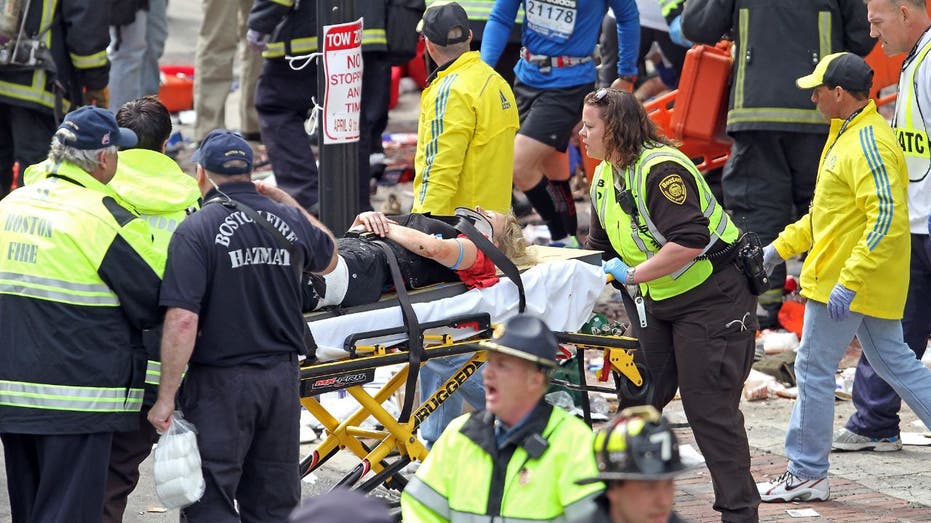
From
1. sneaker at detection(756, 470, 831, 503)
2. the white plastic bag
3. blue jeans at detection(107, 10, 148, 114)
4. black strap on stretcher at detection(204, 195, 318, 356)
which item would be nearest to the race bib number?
sneaker at detection(756, 470, 831, 503)

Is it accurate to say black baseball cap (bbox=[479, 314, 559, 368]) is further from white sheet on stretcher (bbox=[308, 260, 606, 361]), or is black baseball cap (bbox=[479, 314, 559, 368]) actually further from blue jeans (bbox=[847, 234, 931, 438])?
blue jeans (bbox=[847, 234, 931, 438])

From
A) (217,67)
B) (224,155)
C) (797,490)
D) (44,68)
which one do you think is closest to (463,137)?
(224,155)

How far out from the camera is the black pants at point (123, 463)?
5352 millimetres

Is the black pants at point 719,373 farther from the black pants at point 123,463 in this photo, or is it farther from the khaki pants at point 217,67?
the khaki pants at point 217,67

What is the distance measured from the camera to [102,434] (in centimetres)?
499

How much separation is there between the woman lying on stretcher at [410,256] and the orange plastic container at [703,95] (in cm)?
273

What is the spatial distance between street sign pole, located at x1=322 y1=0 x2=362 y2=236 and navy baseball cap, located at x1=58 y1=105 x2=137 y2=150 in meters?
2.03

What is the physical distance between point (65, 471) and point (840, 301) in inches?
127

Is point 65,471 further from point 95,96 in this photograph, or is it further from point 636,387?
point 95,96

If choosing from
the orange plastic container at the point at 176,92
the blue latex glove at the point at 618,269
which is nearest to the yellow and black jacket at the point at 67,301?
the blue latex glove at the point at 618,269

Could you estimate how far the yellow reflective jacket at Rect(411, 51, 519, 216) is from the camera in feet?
22.9

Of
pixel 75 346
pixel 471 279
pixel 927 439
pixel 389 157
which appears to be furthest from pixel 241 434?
pixel 389 157

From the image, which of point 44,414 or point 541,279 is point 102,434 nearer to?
point 44,414

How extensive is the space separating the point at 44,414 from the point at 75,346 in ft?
0.83
